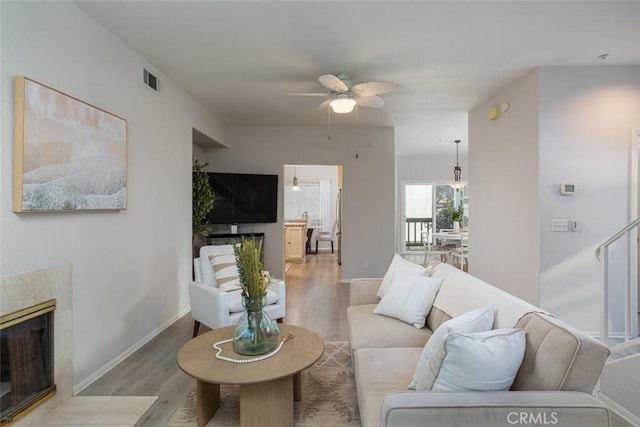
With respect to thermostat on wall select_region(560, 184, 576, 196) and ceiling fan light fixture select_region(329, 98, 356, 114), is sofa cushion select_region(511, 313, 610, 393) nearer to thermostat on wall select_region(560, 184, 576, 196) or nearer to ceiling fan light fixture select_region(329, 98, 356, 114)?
thermostat on wall select_region(560, 184, 576, 196)

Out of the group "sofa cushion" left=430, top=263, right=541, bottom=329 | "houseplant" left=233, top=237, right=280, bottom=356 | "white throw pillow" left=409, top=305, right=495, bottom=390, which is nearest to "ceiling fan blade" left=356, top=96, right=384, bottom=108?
"sofa cushion" left=430, top=263, right=541, bottom=329

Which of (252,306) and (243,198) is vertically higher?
(243,198)

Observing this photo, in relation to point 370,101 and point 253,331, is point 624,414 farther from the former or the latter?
point 370,101

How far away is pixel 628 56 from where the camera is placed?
3.17m

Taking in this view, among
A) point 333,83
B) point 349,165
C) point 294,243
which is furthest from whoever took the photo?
point 294,243

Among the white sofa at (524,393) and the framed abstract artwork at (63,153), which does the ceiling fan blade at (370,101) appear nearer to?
the framed abstract artwork at (63,153)

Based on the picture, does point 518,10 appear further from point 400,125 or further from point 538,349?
point 400,125

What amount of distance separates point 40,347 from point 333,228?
7.92 meters

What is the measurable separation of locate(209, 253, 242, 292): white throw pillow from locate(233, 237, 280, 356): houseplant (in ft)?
4.49

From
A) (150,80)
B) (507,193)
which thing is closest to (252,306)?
(150,80)

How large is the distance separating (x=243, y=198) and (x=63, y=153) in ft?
12.0

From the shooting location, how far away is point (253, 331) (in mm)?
2004

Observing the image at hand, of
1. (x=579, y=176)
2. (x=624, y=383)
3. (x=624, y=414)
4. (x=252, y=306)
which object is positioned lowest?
(x=624, y=414)

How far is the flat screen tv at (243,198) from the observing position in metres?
5.63
